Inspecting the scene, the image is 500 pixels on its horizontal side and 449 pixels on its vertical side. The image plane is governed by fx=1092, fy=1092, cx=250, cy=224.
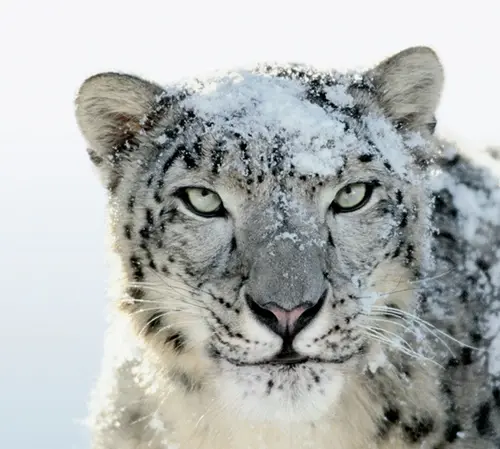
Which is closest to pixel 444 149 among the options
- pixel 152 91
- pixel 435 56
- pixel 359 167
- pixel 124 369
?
pixel 435 56

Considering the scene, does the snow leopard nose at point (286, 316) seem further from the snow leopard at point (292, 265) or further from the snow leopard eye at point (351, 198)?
the snow leopard eye at point (351, 198)

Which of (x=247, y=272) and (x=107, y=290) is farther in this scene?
(x=107, y=290)

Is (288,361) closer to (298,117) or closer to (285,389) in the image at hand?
(285,389)

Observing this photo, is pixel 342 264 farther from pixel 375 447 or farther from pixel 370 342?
pixel 375 447

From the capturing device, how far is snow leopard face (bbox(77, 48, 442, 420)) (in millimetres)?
3994

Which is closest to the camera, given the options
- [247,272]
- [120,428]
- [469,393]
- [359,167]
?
[247,272]

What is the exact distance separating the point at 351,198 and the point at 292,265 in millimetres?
506

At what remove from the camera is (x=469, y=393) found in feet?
15.0

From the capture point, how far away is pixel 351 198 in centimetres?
429

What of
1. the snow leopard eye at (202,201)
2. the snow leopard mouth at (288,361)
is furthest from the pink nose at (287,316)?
the snow leopard eye at (202,201)

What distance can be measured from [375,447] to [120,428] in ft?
3.94

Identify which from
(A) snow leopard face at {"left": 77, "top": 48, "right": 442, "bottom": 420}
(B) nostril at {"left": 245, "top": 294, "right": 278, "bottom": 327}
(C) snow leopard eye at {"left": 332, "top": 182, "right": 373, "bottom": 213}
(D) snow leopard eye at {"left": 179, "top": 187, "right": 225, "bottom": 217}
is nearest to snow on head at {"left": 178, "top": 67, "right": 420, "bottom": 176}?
(A) snow leopard face at {"left": 77, "top": 48, "right": 442, "bottom": 420}

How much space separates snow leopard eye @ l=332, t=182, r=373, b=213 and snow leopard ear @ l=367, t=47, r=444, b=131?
534 mm

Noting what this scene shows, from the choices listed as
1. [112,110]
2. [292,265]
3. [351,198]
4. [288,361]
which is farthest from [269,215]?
[112,110]
